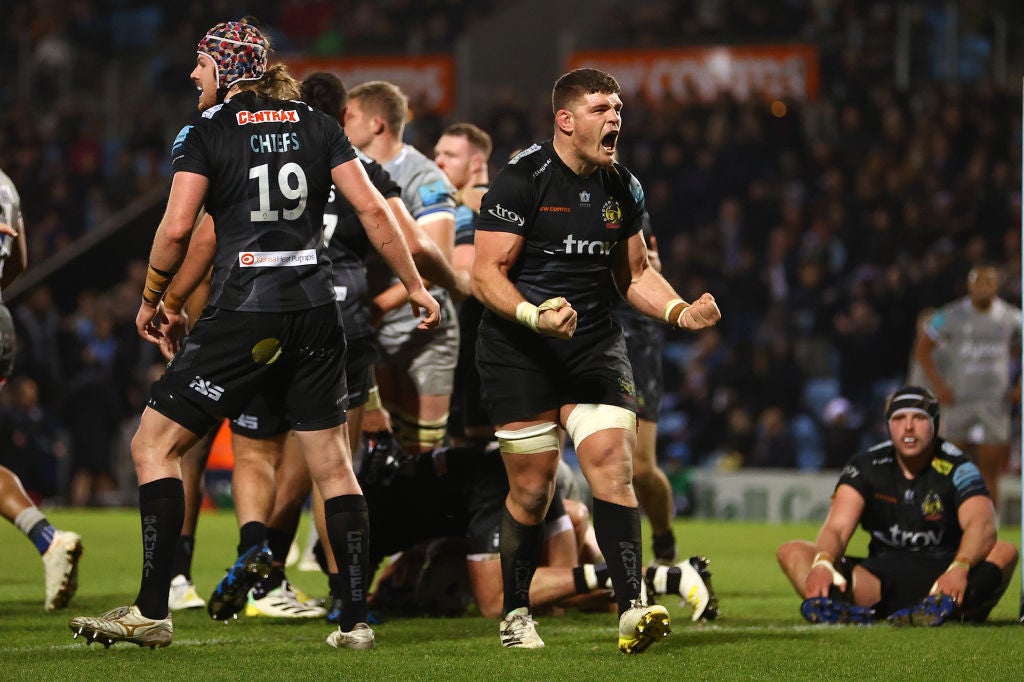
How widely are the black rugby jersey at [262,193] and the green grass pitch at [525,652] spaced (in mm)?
1342

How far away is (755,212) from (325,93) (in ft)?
39.9

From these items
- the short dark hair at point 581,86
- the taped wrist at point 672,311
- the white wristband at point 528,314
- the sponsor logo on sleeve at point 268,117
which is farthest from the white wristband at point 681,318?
the sponsor logo on sleeve at point 268,117

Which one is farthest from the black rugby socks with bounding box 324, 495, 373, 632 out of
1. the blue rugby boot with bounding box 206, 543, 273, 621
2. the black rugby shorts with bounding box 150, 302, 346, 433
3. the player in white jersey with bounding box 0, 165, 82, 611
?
the player in white jersey with bounding box 0, 165, 82, 611

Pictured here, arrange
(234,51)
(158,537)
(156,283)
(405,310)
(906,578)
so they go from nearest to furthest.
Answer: (158,537) → (156,283) → (234,51) → (906,578) → (405,310)

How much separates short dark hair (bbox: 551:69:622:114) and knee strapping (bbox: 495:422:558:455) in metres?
1.28

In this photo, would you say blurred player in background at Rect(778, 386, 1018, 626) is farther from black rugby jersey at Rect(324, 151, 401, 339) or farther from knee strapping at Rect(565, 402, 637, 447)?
black rugby jersey at Rect(324, 151, 401, 339)

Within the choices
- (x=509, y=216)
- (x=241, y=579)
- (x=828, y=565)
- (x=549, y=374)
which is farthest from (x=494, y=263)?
(x=828, y=565)

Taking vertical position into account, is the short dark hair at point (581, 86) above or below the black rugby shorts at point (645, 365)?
above

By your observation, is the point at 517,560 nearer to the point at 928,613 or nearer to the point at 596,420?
the point at 596,420

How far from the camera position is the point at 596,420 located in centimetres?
602

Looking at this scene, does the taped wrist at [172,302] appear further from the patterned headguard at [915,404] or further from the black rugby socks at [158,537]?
the patterned headguard at [915,404]

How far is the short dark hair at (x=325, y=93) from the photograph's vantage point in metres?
7.23

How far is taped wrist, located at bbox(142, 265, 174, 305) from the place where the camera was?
570 centimetres

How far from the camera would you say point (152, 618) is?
5559mm
